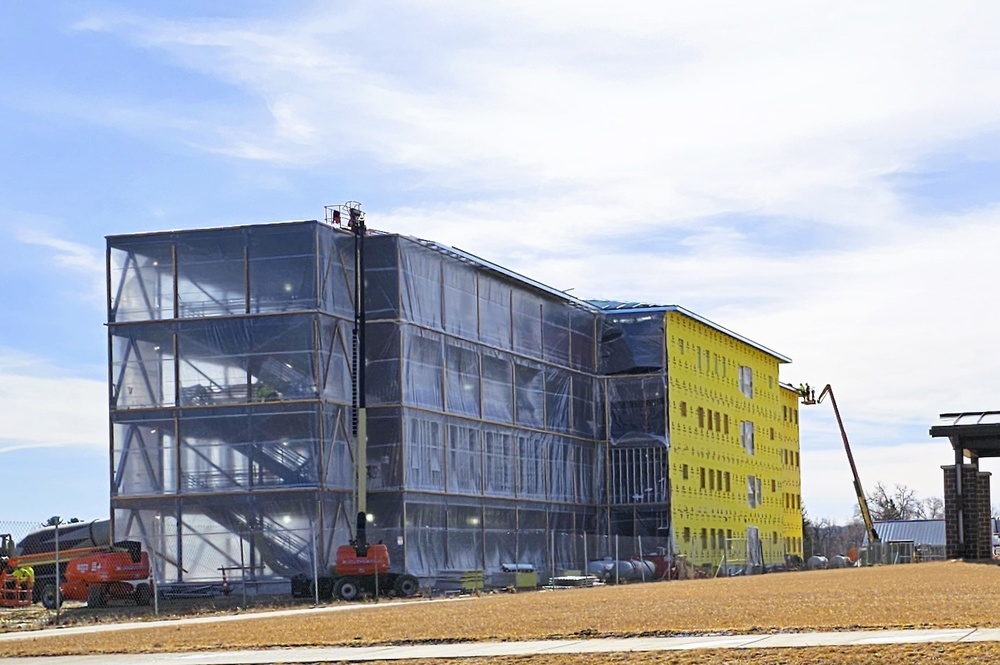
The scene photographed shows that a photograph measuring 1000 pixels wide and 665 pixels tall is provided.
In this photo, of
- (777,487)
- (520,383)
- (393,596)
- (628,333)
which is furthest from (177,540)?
(777,487)

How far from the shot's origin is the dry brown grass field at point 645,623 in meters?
17.5

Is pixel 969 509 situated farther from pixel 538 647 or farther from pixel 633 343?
pixel 538 647

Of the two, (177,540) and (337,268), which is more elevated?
(337,268)

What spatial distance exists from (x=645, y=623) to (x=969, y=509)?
112ft

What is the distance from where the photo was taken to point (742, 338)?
92.5 m

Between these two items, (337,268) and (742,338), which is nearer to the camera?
(337,268)

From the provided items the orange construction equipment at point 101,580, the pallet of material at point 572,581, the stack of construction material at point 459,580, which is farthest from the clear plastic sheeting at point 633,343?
the orange construction equipment at point 101,580

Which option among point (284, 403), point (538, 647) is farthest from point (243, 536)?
point (538, 647)

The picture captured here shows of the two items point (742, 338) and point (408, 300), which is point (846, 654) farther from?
point (742, 338)

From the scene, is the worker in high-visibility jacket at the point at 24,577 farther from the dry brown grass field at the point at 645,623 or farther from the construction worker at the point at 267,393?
A: the dry brown grass field at the point at 645,623

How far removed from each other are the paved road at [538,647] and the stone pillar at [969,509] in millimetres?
36702

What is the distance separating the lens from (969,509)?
5531 centimetres

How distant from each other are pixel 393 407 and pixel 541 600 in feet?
72.5

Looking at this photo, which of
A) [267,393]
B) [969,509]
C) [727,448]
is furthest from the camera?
[727,448]
